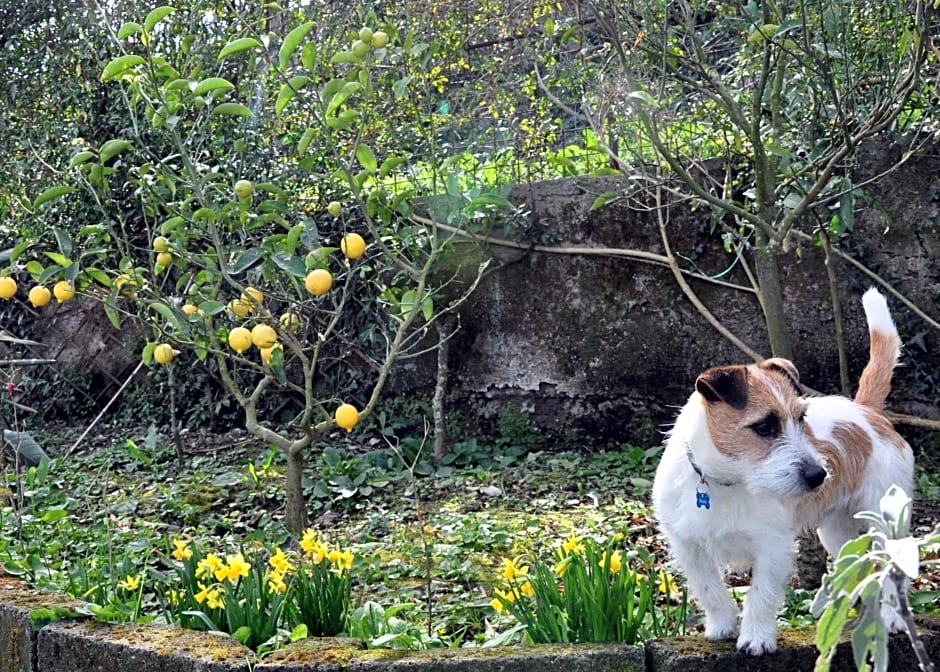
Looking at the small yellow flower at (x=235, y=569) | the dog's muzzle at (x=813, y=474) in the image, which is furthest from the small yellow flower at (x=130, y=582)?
the dog's muzzle at (x=813, y=474)

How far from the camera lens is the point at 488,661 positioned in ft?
9.78

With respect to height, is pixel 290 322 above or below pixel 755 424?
above

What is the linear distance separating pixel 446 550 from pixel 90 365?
4.65 m

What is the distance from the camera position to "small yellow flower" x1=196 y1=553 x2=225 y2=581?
3.29m

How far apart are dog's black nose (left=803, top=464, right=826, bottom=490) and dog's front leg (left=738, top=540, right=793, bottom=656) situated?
0.85 ft

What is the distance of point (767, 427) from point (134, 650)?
2072mm

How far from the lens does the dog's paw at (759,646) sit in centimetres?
301

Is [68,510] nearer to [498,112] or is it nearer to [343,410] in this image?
[343,410]

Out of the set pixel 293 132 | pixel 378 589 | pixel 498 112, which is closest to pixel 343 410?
pixel 378 589

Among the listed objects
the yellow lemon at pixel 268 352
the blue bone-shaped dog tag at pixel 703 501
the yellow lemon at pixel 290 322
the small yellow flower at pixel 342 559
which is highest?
the yellow lemon at pixel 290 322

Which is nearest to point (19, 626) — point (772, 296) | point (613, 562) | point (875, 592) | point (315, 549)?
point (315, 549)

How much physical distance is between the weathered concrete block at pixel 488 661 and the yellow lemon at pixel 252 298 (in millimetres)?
1719

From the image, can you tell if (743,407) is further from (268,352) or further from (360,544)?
(360,544)

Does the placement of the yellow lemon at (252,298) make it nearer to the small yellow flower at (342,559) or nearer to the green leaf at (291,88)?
the green leaf at (291,88)
